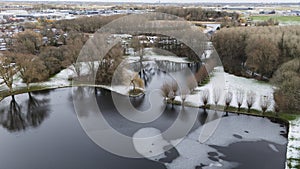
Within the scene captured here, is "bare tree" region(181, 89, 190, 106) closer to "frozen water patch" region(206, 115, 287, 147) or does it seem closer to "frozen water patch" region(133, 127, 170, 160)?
"frozen water patch" region(206, 115, 287, 147)

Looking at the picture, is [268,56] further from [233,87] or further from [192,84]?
[192,84]

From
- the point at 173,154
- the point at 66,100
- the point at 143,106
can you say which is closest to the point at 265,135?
the point at 173,154

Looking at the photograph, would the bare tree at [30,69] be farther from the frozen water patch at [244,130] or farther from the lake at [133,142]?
the frozen water patch at [244,130]

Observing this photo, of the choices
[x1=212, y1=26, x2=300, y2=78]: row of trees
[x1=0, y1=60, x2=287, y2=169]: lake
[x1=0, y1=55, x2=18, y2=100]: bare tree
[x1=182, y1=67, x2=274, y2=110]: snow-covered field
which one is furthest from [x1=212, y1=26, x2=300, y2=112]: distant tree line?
[x1=0, y1=55, x2=18, y2=100]: bare tree

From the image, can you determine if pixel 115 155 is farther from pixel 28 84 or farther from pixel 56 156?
pixel 28 84

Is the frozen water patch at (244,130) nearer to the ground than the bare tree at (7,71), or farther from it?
nearer to the ground

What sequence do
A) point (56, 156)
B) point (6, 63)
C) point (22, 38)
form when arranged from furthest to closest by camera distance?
Result: point (22, 38) → point (6, 63) → point (56, 156)

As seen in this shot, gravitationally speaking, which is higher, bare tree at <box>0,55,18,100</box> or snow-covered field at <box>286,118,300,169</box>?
bare tree at <box>0,55,18,100</box>

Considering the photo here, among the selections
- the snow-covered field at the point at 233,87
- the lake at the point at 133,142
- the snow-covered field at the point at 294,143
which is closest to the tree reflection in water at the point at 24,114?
the lake at the point at 133,142
